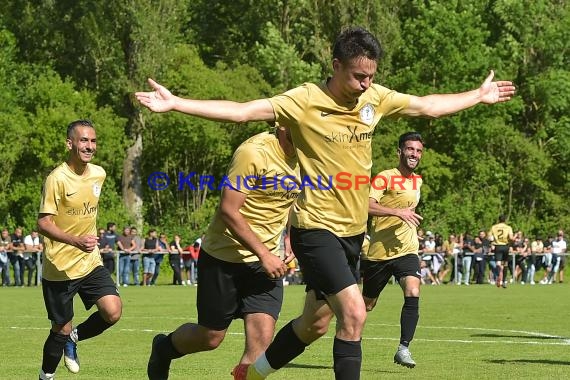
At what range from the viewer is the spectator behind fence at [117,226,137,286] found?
35.5 m

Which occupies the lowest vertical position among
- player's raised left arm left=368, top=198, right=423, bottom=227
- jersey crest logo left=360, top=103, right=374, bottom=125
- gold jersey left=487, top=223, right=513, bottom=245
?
gold jersey left=487, top=223, right=513, bottom=245

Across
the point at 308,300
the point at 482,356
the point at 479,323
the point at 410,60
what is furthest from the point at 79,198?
the point at 410,60

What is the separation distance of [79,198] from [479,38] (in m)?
43.3

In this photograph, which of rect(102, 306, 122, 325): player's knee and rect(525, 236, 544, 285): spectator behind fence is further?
rect(525, 236, 544, 285): spectator behind fence

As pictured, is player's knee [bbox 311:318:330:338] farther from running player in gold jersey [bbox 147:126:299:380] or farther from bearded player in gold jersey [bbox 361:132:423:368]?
bearded player in gold jersey [bbox 361:132:423:368]

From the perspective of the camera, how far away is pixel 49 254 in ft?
35.5

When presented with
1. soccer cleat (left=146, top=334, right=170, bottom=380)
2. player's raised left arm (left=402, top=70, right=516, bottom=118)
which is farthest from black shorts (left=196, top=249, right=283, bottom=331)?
player's raised left arm (left=402, top=70, right=516, bottom=118)

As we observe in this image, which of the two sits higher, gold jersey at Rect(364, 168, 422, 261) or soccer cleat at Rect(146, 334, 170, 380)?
gold jersey at Rect(364, 168, 422, 261)

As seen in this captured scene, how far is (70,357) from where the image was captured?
11.2 m

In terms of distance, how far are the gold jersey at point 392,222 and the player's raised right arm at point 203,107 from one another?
5.46 metres

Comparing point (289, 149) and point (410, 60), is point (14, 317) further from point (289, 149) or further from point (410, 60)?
point (410, 60)

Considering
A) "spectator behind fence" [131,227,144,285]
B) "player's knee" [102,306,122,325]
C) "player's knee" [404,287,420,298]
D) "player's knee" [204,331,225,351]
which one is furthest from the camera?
"spectator behind fence" [131,227,144,285]

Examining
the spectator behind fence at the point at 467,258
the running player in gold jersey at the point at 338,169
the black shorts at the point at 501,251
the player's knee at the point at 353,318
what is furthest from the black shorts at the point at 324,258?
the spectator behind fence at the point at 467,258

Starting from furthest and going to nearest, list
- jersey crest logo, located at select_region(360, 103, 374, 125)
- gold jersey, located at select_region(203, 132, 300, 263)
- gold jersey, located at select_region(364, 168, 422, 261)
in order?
gold jersey, located at select_region(364, 168, 422, 261) < gold jersey, located at select_region(203, 132, 300, 263) < jersey crest logo, located at select_region(360, 103, 374, 125)
